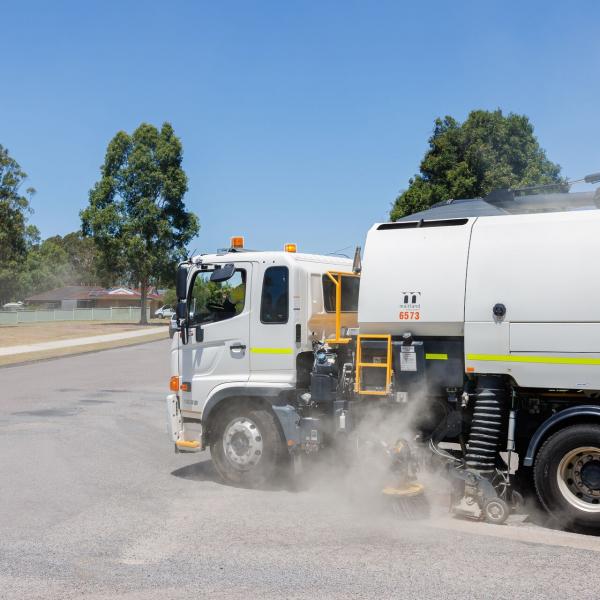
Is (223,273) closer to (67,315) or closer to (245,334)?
(245,334)

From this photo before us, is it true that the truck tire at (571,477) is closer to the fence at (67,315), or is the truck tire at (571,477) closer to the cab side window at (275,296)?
the cab side window at (275,296)

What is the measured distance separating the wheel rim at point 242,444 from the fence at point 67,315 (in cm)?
5213

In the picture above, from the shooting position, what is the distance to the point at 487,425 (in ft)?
22.1

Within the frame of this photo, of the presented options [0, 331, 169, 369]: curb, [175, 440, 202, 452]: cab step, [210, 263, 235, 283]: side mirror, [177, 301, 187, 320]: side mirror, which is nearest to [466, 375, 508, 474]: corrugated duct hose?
[210, 263, 235, 283]: side mirror

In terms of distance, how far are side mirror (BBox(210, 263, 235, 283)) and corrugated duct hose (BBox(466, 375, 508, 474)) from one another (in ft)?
10.1

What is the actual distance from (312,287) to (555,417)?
3055 millimetres

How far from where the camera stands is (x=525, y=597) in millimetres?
4973

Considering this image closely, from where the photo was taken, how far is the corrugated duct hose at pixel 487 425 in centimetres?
673

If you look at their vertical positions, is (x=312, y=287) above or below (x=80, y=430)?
above

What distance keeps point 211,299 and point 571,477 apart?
170 inches

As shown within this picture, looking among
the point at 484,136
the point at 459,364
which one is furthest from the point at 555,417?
the point at 484,136

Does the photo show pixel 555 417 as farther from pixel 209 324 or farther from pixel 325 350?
pixel 209 324

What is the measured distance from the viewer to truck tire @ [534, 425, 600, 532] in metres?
6.38

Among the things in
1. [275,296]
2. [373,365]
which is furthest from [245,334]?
[373,365]
